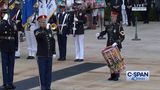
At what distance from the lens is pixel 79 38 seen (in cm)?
1619

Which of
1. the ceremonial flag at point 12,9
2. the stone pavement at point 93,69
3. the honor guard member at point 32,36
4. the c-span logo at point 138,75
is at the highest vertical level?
the ceremonial flag at point 12,9

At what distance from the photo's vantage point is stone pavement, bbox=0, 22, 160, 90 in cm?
1218

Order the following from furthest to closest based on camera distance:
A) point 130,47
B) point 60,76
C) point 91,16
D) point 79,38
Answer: point 91,16, point 130,47, point 79,38, point 60,76

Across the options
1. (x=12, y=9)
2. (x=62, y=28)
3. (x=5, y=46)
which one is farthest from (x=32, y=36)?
(x=5, y=46)

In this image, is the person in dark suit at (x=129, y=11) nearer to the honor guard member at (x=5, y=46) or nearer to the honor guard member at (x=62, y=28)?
the honor guard member at (x=62, y=28)

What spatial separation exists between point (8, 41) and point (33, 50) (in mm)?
5195

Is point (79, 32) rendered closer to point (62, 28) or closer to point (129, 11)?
point (62, 28)

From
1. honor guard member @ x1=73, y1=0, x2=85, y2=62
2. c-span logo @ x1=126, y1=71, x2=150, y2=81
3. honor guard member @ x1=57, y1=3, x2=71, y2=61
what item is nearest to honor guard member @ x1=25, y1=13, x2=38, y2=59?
honor guard member @ x1=57, y1=3, x2=71, y2=61

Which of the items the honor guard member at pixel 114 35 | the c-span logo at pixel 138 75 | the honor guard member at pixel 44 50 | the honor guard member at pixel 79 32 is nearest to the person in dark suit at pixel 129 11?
the honor guard member at pixel 79 32

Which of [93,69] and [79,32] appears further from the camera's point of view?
[79,32]

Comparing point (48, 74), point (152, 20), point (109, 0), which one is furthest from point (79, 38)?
point (152, 20)

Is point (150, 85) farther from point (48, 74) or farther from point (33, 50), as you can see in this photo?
point (33, 50)

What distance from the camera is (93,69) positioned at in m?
14.7

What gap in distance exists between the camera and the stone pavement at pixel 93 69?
40.0 ft
